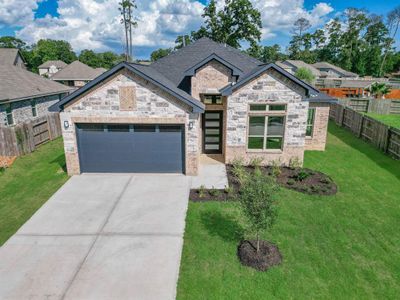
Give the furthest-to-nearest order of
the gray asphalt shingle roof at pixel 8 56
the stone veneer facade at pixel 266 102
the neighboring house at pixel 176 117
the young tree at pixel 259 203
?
the gray asphalt shingle roof at pixel 8 56 → the stone veneer facade at pixel 266 102 → the neighboring house at pixel 176 117 → the young tree at pixel 259 203

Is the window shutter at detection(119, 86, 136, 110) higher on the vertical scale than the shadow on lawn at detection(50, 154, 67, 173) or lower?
higher

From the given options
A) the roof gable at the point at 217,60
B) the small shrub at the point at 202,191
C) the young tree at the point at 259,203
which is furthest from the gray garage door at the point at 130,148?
the young tree at the point at 259,203

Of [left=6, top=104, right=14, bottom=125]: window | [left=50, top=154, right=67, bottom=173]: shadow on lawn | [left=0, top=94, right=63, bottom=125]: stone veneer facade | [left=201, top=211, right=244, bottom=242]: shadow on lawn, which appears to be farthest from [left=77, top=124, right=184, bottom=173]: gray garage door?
[left=6, top=104, right=14, bottom=125]: window

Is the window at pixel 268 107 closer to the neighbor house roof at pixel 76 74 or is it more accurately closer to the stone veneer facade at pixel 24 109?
the stone veneer facade at pixel 24 109

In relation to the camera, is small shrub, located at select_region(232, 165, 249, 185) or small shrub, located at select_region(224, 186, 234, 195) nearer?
small shrub, located at select_region(224, 186, 234, 195)

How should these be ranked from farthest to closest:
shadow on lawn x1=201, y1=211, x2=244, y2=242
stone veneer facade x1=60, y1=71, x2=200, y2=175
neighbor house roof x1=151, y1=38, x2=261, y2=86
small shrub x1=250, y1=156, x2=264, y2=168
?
neighbor house roof x1=151, y1=38, x2=261, y2=86 < small shrub x1=250, y1=156, x2=264, y2=168 < stone veneer facade x1=60, y1=71, x2=200, y2=175 < shadow on lawn x1=201, y1=211, x2=244, y2=242

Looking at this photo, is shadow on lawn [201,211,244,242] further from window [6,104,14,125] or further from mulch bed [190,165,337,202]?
window [6,104,14,125]
